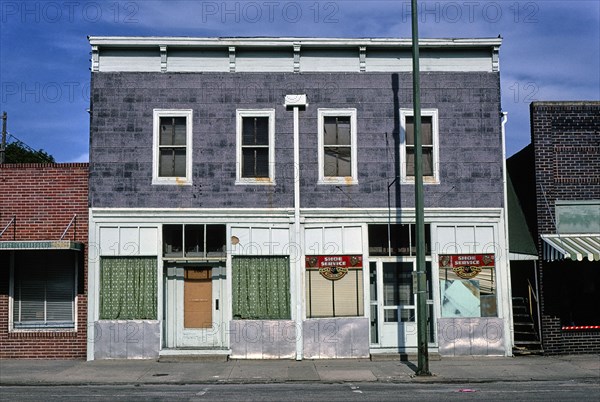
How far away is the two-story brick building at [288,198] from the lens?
18.2 metres

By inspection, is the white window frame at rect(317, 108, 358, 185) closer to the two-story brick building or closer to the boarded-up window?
the two-story brick building

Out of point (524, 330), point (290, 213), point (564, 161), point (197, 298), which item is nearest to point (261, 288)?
point (197, 298)

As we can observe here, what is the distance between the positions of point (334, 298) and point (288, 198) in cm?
278

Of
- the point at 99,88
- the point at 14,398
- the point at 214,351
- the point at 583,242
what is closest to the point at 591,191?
the point at 583,242

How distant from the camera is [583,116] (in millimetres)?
18844

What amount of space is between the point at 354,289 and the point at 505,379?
4661 millimetres

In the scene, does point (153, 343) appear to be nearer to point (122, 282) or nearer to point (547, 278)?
point (122, 282)

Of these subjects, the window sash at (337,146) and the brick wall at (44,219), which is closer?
the brick wall at (44,219)

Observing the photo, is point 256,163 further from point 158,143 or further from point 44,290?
point 44,290

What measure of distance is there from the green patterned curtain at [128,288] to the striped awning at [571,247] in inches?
387

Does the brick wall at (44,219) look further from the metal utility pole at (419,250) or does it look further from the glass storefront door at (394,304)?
the metal utility pole at (419,250)

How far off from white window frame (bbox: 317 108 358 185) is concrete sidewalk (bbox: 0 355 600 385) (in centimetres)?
451

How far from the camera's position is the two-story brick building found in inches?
717

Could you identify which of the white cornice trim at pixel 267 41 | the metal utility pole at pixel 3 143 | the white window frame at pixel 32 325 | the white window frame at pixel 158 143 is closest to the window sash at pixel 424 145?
the white cornice trim at pixel 267 41
